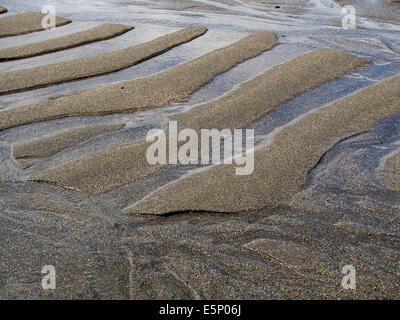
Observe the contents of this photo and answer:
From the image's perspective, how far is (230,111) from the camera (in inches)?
231

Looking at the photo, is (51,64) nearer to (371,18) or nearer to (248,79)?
(248,79)

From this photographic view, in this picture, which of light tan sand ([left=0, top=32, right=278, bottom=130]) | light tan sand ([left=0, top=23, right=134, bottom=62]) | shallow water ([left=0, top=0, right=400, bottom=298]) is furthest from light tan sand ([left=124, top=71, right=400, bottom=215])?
light tan sand ([left=0, top=23, right=134, bottom=62])

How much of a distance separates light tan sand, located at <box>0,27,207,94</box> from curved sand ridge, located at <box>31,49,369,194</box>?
2.11 metres

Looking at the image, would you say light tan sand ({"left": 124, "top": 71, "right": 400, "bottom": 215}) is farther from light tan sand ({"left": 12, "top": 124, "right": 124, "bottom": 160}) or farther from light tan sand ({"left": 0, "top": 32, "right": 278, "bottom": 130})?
light tan sand ({"left": 0, "top": 32, "right": 278, "bottom": 130})

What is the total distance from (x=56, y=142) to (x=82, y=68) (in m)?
2.57

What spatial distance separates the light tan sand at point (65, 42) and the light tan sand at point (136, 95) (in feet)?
7.31

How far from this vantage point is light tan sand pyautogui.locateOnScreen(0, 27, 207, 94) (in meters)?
6.71

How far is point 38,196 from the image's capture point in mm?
4160

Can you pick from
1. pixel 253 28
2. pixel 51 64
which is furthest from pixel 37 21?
pixel 253 28

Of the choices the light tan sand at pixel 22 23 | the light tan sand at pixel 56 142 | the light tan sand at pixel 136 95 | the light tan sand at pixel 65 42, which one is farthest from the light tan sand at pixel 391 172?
the light tan sand at pixel 22 23

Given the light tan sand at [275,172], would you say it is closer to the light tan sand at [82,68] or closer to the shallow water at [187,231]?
the shallow water at [187,231]

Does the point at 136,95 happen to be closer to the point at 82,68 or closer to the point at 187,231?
the point at 82,68

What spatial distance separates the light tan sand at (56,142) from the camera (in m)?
4.83
